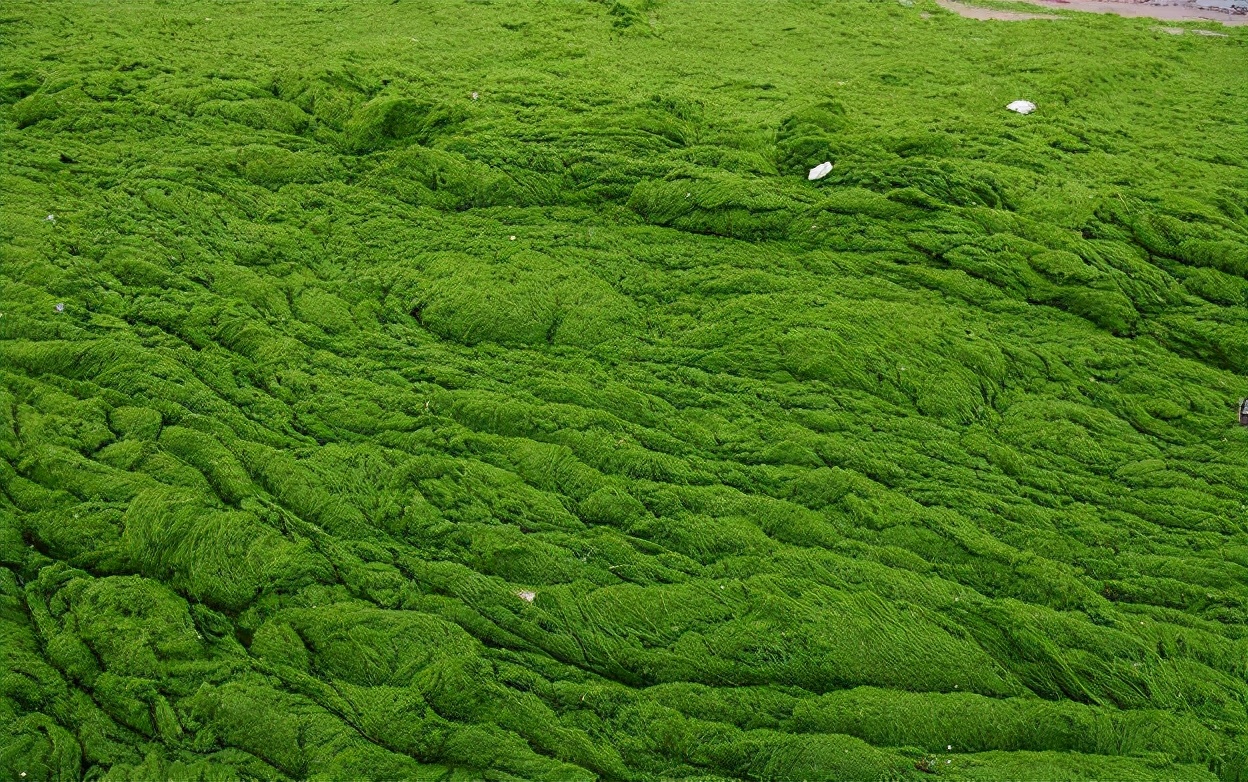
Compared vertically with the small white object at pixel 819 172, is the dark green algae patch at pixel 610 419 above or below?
below

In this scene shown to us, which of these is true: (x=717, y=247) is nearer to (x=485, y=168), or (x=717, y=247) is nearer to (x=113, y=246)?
(x=485, y=168)

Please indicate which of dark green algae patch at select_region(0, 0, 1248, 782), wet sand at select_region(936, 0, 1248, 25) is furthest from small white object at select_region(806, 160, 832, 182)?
wet sand at select_region(936, 0, 1248, 25)

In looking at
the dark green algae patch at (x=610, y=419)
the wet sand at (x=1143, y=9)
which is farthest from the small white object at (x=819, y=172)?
the wet sand at (x=1143, y=9)

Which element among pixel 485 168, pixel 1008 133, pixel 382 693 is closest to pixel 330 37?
pixel 485 168

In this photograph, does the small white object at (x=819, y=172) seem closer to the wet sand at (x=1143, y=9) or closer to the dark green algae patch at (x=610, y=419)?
the dark green algae patch at (x=610, y=419)

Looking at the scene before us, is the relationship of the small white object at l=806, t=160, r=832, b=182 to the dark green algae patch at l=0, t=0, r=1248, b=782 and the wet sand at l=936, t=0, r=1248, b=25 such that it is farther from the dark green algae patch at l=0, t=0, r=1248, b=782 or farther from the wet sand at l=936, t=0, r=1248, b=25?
the wet sand at l=936, t=0, r=1248, b=25

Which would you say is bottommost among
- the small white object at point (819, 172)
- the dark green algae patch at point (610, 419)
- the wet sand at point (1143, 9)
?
the dark green algae patch at point (610, 419)
